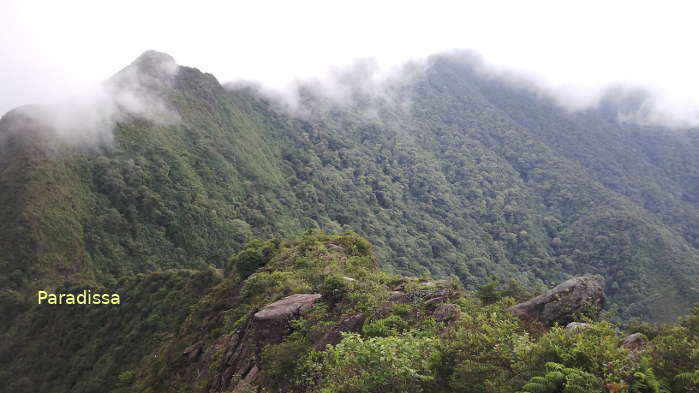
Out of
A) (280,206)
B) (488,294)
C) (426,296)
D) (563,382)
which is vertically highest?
(280,206)

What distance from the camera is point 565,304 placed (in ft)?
49.2

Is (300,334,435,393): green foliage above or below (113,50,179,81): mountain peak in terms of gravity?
below

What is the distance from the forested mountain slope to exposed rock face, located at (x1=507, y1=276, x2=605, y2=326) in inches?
2695

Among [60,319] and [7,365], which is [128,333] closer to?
[60,319]

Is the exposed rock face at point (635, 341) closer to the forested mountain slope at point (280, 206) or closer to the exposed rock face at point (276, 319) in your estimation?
the exposed rock face at point (276, 319)

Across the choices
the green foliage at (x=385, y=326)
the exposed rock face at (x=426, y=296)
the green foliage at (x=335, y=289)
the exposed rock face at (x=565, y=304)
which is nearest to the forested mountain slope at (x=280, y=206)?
the green foliage at (x=335, y=289)

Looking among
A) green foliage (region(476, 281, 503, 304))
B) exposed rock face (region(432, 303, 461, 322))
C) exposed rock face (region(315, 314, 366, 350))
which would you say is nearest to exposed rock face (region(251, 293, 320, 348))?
exposed rock face (region(315, 314, 366, 350))

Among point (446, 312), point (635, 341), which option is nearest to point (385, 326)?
point (446, 312)

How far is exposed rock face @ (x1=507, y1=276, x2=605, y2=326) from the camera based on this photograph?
1480 centimetres

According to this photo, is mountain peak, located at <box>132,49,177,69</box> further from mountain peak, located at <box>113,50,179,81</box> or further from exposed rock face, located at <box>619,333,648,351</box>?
exposed rock face, located at <box>619,333,648,351</box>

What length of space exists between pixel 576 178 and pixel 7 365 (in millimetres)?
206236

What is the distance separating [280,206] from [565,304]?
368 ft

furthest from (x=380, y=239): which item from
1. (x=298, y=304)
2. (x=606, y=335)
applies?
(x=606, y=335)

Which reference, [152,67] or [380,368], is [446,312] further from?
[152,67]
